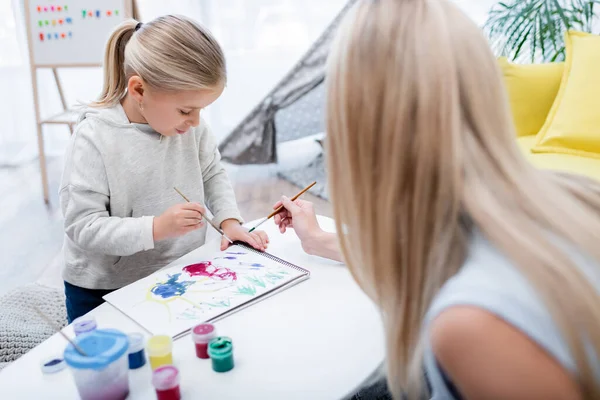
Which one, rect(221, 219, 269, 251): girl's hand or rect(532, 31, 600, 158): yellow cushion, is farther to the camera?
rect(532, 31, 600, 158): yellow cushion

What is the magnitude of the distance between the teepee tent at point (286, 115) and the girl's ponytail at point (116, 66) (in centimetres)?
190

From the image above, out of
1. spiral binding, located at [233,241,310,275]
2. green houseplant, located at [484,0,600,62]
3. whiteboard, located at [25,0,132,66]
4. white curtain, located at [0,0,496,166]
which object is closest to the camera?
spiral binding, located at [233,241,310,275]

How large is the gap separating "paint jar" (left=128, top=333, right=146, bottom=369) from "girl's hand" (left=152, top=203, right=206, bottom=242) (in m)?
0.36

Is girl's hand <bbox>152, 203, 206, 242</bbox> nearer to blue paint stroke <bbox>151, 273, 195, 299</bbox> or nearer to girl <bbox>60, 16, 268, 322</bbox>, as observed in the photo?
girl <bbox>60, 16, 268, 322</bbox>

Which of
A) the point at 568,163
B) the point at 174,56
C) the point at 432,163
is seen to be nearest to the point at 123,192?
the point at 174,56

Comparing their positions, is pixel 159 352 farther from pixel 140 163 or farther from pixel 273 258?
pixel 140 163

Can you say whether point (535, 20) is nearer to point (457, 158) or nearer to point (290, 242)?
point (290, 242)

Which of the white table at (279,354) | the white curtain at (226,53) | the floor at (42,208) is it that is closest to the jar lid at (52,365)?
the white table at (279,354)

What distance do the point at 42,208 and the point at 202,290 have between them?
2.21 metres

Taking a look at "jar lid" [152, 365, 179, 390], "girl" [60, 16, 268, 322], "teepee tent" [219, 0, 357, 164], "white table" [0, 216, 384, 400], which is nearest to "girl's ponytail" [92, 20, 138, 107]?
"girl" [60, 16, 268, 322]

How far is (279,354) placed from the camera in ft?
2.64

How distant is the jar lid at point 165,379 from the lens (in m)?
0.69

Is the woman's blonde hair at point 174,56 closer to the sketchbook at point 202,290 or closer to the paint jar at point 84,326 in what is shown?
the sketchbook at point 202,290

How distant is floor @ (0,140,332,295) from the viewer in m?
2.26
